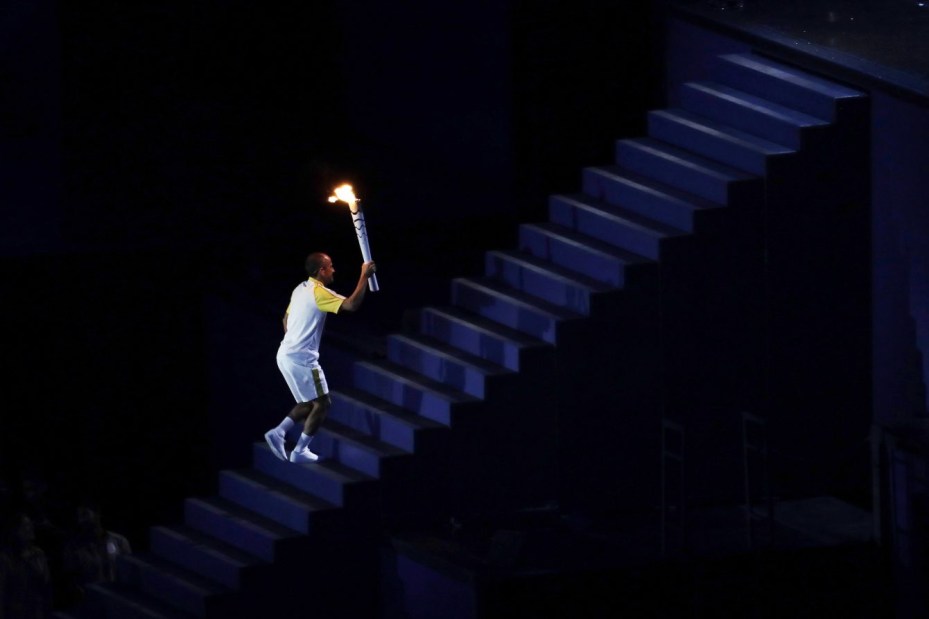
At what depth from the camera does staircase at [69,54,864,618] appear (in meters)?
13.6

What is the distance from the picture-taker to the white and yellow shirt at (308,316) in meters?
13.8

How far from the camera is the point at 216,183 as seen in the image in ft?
51.6

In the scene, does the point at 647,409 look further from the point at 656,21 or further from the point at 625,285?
the point at 656,21

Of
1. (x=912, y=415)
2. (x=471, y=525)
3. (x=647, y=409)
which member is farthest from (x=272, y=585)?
(x=912, y=415)

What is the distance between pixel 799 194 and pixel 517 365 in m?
1.96

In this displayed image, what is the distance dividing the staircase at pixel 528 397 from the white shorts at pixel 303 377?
35 cm

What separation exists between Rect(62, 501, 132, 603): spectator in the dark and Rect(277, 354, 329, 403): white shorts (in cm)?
163

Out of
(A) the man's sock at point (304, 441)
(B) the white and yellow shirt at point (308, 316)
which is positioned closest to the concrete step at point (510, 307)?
(B) the white and yellow shirt at point (308, 316)

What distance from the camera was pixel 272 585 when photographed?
13.5 metres

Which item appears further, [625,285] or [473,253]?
[473,253]

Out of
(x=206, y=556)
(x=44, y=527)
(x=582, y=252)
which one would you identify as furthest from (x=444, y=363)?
(x=44, y=527)

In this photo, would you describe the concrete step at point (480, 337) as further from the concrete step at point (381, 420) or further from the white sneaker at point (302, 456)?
the white sneaker at point (302, 456)

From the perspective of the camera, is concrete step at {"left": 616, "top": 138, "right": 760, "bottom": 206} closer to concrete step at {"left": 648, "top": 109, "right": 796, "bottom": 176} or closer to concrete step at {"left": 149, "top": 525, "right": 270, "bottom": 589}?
concrete step at {"left": 648, "top": 109, "right": 796, "bottom": 176}

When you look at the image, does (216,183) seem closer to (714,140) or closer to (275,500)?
(275,500)
